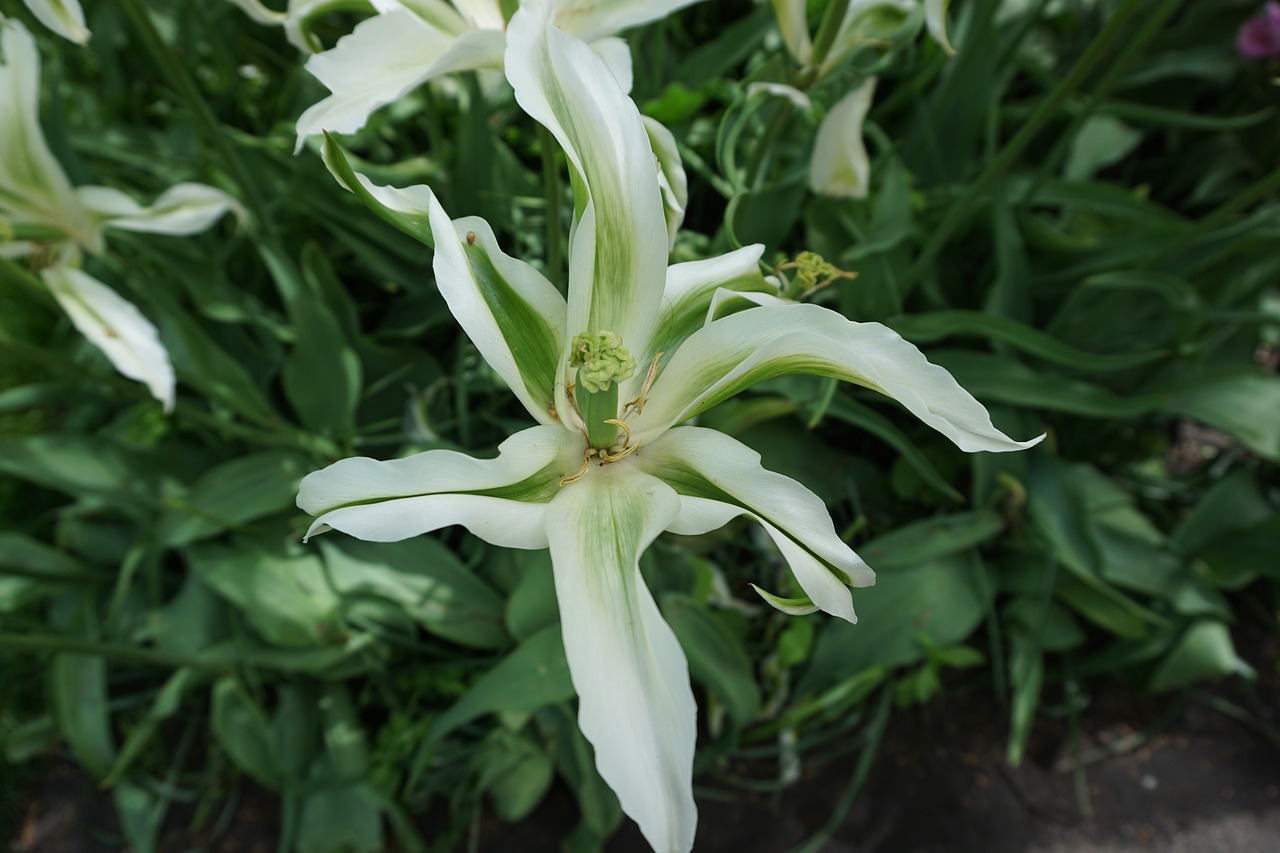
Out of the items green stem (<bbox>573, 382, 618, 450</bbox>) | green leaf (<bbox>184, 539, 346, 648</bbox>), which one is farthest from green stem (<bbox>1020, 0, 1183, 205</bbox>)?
green leaf (<bbox>184, 539, 346, 648</bbox>)

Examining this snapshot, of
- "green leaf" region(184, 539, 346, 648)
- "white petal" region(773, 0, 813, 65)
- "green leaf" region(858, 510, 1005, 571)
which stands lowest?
"green leaf" region(184, 539, 346, 648)

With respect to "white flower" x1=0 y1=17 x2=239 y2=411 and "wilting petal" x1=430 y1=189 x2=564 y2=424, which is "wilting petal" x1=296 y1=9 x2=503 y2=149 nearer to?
"wilting petal" x1=430 y1=189 x2=564 y2=424

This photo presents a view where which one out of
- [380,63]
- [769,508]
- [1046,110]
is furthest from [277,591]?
[1046,110]

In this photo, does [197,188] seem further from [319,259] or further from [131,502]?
[131,502]

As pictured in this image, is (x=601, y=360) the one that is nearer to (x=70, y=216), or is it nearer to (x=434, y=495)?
(x=434, y=495)

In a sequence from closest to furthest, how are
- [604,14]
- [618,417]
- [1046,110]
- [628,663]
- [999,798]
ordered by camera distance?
[628,663]
[618,417]
[604,14]
[1046,110]
[999,798]

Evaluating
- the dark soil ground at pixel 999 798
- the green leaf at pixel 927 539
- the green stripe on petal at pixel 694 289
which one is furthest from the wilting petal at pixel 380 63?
the dark soil ground at pixel 999 798
